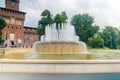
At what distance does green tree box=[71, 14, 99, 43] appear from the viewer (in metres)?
67.8

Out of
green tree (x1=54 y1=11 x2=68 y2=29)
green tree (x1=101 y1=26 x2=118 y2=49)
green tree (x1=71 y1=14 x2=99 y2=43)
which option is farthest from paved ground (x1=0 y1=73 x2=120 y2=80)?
green tree (x1=101 y1=26 x2=118 y2=49)

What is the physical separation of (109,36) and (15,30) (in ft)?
78.0

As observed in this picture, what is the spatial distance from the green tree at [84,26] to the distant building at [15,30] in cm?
1428

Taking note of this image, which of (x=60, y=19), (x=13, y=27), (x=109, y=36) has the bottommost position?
(x=109, y=36)

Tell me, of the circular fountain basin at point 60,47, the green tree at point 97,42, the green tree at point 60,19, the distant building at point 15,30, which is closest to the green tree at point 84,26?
the green tree at point 97,42

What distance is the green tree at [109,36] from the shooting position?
228ft

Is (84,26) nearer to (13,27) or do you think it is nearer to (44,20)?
(44,20)

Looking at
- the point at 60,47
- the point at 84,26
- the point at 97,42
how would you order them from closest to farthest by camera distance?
the point at 60,47 < the point at 97,42 < the point at 84,26

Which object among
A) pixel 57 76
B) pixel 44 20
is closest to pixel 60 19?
pixel 44 20

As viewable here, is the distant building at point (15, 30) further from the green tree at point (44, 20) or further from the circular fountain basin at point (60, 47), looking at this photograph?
the circular fountain basin at point (60, 47)

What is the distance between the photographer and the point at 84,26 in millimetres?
70250

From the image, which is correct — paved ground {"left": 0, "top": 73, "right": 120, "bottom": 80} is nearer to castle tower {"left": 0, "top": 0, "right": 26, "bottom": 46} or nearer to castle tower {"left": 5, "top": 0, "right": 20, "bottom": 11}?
castle tower {"left": 0, "top": 0, "right": 26, "bottom": 46}

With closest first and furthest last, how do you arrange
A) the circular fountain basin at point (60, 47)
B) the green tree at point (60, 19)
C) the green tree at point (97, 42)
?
the circular fountain basin at point (60, 47), the green tree at point (97, 42), the green tree at point (60, 19)

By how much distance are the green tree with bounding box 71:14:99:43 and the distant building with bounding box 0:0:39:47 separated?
46.8ft
